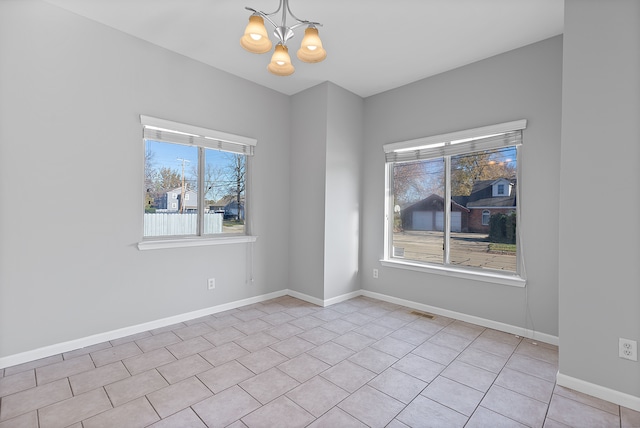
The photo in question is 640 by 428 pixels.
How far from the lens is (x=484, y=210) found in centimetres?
329

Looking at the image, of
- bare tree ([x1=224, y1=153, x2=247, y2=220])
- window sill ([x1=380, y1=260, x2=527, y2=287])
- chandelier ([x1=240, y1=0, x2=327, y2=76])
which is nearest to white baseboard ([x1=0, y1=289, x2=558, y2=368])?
window sill ([x1=380, y1=260, x2=527, y2=287])

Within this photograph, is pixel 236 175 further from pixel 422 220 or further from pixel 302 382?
pixel 302 382

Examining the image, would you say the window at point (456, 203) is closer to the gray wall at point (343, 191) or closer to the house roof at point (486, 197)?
the house roof at point (486, 197)

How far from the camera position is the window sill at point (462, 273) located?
2.96 meters

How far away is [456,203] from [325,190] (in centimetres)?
158

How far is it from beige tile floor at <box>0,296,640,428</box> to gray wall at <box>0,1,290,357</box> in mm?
324

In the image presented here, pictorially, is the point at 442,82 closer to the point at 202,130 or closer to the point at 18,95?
the point at 202,130

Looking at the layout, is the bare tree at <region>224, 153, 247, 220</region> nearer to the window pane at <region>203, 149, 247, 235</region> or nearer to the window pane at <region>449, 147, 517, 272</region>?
the window pane at <region>203, 149, 247, 235</region>

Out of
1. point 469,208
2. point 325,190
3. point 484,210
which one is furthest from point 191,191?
point 484,210

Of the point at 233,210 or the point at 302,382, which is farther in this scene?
the point at 233,210

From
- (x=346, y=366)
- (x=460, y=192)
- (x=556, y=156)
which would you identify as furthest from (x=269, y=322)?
(x=556, y=156)

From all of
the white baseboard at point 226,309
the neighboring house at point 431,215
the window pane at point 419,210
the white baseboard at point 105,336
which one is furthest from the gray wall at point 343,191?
the white baseboard at point 105,336

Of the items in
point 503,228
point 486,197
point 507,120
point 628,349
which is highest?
point 507,120

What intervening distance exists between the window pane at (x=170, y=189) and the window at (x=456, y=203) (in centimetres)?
248
